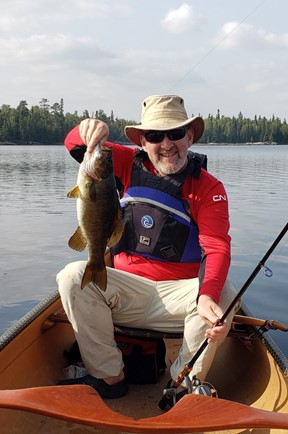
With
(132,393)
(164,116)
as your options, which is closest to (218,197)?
(164,116)

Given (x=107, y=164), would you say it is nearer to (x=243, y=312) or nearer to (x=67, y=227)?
(x=243, y=312)

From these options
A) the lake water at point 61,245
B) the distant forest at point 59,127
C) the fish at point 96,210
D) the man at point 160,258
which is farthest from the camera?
the distant forest at point 59,127

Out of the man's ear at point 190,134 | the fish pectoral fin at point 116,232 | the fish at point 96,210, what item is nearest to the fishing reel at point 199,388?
the fish at point 96,210

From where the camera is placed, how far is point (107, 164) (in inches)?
125

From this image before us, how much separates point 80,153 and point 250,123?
155 metres

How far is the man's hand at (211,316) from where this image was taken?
3.40 metres

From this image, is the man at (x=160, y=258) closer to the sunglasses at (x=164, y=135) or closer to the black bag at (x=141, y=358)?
the sunglasses at (x=164, y=135)

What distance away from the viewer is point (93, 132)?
338 centimetres

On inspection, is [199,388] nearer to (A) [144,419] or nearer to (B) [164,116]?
(A) [144,419]

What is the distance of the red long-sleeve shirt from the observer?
3.68m

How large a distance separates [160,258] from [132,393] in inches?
42.3

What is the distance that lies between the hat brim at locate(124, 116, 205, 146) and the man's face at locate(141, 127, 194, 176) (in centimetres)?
4

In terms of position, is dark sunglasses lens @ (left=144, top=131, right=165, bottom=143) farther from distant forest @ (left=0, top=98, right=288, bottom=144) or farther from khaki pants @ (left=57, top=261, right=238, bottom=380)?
distant forest @ (left=0, top=98, right=288, bottom=144)

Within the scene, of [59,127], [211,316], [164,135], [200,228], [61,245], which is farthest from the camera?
[59,127]
